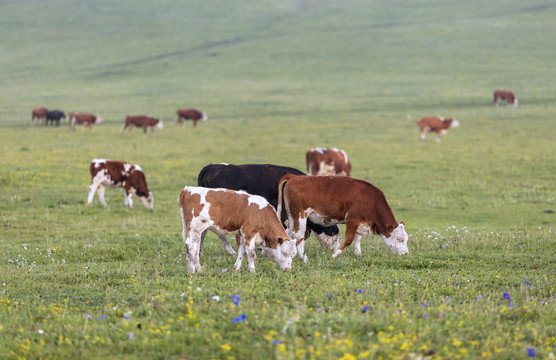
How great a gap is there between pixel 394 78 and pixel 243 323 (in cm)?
7280

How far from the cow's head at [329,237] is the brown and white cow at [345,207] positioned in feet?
2.85

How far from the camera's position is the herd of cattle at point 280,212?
37.2 ft

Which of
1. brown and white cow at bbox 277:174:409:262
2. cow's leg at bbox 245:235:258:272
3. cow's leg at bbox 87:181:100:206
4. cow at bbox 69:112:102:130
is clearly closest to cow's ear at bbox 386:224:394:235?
brown and white cow at bbox 277:174:409:262

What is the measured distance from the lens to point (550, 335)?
722 centimetres

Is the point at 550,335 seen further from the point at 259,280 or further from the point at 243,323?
the point at 259,280

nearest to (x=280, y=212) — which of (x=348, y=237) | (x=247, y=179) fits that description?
(x=348, y=237)

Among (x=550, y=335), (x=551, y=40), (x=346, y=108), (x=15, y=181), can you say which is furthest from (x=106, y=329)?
(x=551, y=40)

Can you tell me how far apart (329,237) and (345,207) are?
1.36m

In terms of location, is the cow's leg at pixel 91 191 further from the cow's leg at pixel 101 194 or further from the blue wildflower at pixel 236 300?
the blue wildflower at pixel 236 300

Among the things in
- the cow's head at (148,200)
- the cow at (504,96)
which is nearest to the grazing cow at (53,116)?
the cow's head at (148,200)

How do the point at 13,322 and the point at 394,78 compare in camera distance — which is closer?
the point at 13,322

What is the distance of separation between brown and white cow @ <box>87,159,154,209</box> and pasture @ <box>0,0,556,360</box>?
0.52 m

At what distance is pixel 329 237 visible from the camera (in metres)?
13.9

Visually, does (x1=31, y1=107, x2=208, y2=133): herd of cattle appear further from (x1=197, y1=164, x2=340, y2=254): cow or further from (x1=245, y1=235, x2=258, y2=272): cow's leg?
(x1=245, y1=235, x2=258, y2=272): cow's leg
